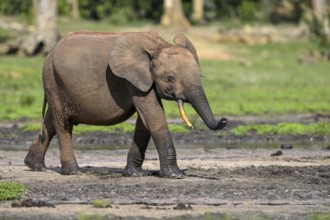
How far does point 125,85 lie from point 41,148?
179 centimetres

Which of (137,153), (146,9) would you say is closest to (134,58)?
(137,153)

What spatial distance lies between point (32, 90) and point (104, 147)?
1223 cm

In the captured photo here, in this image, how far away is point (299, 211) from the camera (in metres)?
11.8

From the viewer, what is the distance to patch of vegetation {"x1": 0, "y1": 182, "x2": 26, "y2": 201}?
1249 centimetres

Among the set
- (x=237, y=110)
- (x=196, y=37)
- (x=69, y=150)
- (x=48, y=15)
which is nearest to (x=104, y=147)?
(x=69, y=150)

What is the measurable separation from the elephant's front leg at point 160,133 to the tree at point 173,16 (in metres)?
34.3

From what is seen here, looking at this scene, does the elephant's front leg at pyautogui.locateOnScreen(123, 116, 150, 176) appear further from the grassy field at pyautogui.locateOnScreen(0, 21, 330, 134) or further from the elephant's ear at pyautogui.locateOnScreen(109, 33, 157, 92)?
the grassy field at pyautogui.locateOnScreen(0, 21, 330, 134)

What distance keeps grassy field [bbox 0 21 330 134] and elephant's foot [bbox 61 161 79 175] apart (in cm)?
1031

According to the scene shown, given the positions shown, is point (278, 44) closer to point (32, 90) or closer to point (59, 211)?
point (32, 90)

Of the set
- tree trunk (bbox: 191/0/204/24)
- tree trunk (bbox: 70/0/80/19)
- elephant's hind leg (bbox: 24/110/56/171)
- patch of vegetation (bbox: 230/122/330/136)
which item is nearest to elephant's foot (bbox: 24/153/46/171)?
elephant's hind leg (bbox: 24/110/56/171)

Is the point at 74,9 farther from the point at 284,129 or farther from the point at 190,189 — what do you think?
the point at 190,189

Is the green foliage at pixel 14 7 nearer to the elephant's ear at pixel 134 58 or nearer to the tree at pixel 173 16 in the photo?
the tree at pixel 173 16

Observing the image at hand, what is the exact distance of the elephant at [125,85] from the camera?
1433 centimetres

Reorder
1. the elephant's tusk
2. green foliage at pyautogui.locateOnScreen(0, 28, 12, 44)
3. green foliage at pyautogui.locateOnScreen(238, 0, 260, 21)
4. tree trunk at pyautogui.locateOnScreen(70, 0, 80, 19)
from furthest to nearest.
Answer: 1. green foliage at pyautogui.locateOnScreen(238, 0, 260, 21)
2. tree trunk at pyautogui.locateOnScreen(70, 0, 80, 19)
3. green foliage at pyautogui.locateOnScreen(0, 28, 12, 44)
4. the elephant's tusk
